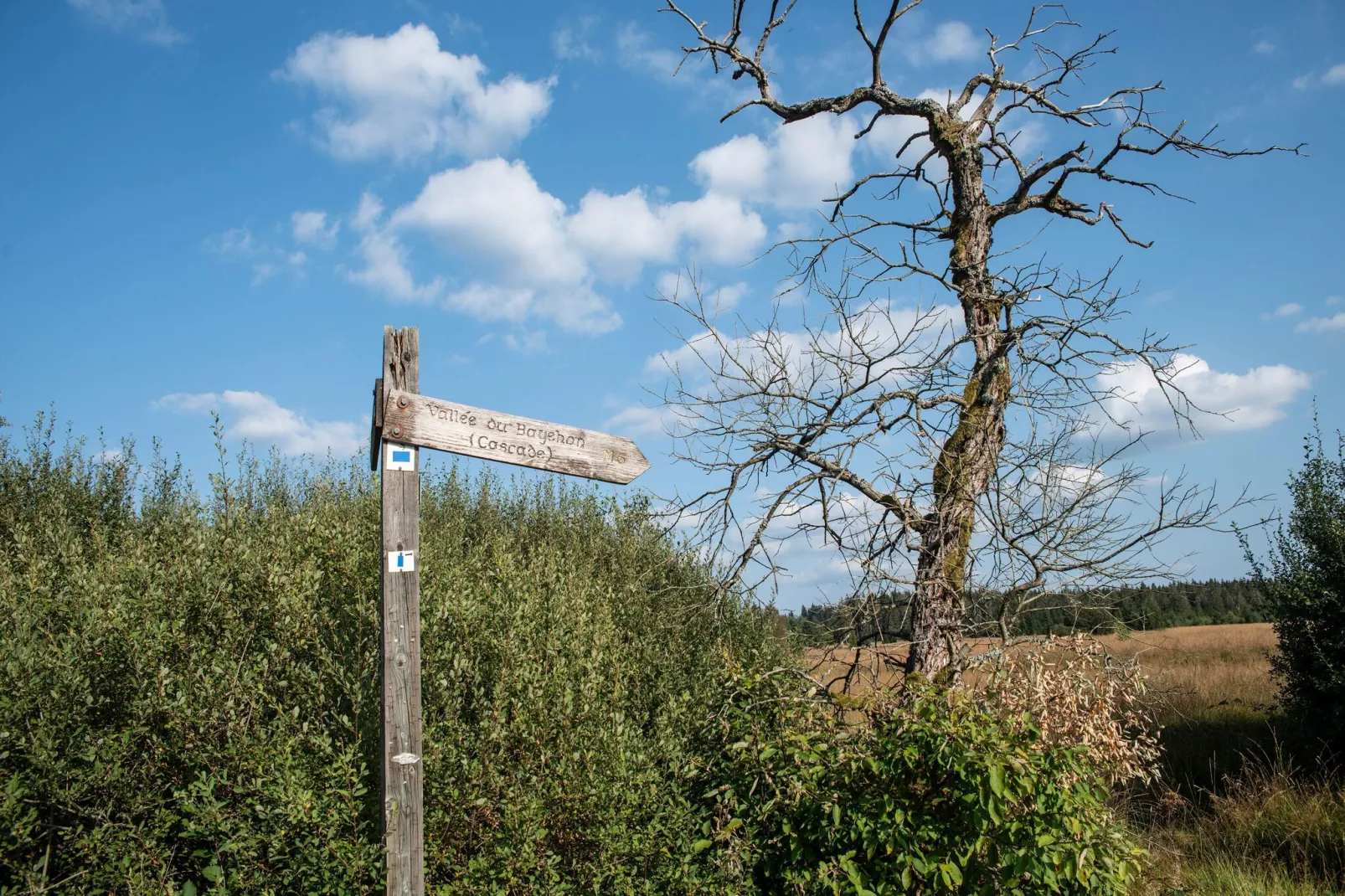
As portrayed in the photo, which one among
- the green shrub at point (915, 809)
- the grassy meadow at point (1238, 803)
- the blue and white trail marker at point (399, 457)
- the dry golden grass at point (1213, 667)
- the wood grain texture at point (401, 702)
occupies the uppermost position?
the blue and white trail marker at point (399, 457)

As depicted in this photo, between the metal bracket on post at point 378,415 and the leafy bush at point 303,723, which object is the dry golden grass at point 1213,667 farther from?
the metal bracket on post at point 378,415

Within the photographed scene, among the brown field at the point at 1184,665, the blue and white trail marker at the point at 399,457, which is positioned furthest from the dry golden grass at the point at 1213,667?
the blue and white trail marker at the point at 399,457

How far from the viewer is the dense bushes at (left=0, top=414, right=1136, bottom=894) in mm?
4656

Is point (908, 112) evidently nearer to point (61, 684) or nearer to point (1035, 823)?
point (1035, 823)

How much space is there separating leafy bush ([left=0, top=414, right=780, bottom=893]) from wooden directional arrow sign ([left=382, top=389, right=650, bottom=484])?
1.17 m

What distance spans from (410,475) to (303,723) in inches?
57.7

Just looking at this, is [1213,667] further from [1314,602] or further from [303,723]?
[303,723]

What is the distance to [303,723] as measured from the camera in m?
4.79

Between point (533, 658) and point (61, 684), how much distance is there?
Result: 2562 mm

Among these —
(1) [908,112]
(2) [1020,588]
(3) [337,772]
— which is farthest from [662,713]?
(1) [908,112]

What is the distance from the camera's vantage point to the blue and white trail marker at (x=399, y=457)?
4719 millimetres

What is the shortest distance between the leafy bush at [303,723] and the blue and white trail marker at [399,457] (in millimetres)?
1165

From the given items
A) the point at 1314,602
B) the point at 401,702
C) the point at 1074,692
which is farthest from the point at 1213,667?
the point at 401,702

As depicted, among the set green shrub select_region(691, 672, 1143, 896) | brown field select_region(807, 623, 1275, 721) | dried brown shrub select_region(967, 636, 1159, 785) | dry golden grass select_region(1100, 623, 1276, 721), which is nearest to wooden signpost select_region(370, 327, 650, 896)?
green shrub select_region(691, 672, 1143, 896)
